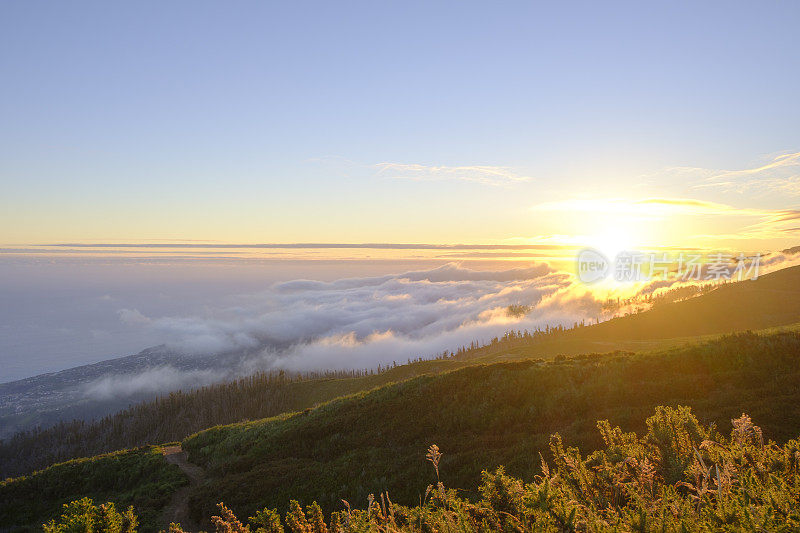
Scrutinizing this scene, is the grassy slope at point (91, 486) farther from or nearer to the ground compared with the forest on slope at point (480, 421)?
nearer to the ground

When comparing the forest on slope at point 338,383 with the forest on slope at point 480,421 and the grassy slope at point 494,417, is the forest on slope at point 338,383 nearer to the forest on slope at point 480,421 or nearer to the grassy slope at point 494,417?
the forest on slope at point 480,421

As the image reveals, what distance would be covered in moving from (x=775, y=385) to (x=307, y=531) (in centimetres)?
2240

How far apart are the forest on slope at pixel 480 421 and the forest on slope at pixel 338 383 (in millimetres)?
54294

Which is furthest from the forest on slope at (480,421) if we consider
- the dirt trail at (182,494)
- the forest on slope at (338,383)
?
the forest on slope at (338,383)

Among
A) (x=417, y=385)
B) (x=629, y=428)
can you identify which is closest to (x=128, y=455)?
(x=417, y=385)

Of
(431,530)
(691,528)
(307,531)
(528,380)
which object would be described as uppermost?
(691,528)

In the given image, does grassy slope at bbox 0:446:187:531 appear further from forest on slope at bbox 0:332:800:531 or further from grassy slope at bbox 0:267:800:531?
forest on slope at bbox 0:332:800:531

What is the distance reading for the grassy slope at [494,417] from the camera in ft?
59.6

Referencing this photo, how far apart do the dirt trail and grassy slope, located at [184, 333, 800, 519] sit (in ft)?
2.51

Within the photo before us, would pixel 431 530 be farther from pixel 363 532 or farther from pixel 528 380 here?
pixel 528 380

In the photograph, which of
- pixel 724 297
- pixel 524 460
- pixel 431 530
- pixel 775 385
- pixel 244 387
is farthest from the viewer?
pixel 244 387

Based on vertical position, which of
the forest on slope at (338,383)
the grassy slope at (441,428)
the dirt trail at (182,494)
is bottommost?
the forest on slope at (338,383)

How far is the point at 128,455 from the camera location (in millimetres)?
39562

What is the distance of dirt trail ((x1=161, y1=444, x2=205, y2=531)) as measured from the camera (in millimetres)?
22688
